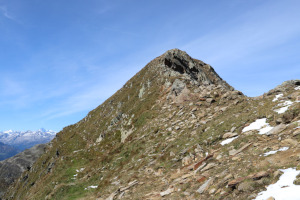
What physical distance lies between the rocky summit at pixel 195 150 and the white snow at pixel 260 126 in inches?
3.3

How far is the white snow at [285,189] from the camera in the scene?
274 inches

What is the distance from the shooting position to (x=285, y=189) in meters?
7.41

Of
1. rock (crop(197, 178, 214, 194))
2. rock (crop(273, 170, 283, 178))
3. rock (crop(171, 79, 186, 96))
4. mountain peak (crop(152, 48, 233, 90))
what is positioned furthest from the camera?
mountain peak (crop(152, 48, 233, 90))

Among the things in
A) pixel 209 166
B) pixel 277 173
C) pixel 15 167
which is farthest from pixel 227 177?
pixel 15 167

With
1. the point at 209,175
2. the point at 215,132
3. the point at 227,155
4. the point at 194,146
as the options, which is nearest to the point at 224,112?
the point at 215,132

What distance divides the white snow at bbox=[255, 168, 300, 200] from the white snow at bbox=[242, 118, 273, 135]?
6.69 meters

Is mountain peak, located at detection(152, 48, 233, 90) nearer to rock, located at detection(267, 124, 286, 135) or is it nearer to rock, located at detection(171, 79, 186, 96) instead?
rock, located at detection(171, 79, 186, 96)

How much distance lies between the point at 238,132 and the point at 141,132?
18.2 metres

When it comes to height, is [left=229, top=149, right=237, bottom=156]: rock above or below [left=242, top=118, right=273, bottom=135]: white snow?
below

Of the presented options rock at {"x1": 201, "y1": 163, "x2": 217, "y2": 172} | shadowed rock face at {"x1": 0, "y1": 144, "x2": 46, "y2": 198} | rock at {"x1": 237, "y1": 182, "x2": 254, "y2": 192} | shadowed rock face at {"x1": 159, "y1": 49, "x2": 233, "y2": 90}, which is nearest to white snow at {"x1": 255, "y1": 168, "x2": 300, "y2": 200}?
rock at {"x1": 237, "y1": 182, "x2": 254, "y2": 192}

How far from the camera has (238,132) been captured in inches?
658

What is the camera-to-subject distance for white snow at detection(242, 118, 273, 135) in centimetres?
1464

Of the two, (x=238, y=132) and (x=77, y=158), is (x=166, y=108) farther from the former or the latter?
(x=77, y=158)

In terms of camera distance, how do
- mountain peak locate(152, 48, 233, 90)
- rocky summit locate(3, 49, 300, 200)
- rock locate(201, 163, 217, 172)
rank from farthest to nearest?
mountain peak locate(152, 48, 233, 90)
rock locate(201, 163, 217, 172)
rocky summit locate(3, 49, 300, 200)
